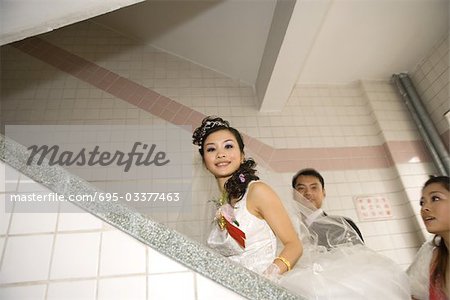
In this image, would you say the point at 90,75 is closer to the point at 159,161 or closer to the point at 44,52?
the point at 44,52

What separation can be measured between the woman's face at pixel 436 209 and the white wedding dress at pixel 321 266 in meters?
0.68

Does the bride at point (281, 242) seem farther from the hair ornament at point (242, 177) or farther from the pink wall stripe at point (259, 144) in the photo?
the pink wall stripe at point (259, 144)

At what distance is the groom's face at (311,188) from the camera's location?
2.53 meters

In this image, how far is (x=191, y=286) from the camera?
0.80 m

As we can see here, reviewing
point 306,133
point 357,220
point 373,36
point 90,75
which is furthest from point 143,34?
point 357,220

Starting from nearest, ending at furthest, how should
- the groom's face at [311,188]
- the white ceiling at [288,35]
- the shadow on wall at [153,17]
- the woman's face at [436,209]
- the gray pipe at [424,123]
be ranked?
the woman's face at [436,209]
the groom's face at [311,188]
the white ceiling at [288,35]
the shadow on wall at [153,17]
the gray pipe at [424,123]

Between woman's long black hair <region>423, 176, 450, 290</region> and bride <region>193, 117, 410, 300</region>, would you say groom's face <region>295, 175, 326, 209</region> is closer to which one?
bride <region>193, 117, 410, 300</region>

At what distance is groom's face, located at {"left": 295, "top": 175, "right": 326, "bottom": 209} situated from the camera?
253cm

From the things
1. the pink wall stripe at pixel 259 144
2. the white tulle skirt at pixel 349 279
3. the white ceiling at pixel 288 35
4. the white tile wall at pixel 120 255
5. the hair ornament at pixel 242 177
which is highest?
the white ceiling at pixel 288 35

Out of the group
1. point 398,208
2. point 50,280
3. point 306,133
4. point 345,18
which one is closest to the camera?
point 50,280

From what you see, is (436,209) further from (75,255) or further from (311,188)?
(75,255)

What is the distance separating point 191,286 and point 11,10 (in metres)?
1.18

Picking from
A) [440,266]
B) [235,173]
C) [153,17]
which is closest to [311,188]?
[440,266]

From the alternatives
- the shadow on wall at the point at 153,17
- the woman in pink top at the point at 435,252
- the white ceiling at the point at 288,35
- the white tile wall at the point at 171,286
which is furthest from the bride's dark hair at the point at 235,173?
the shadow on wall at the point at 153,17
